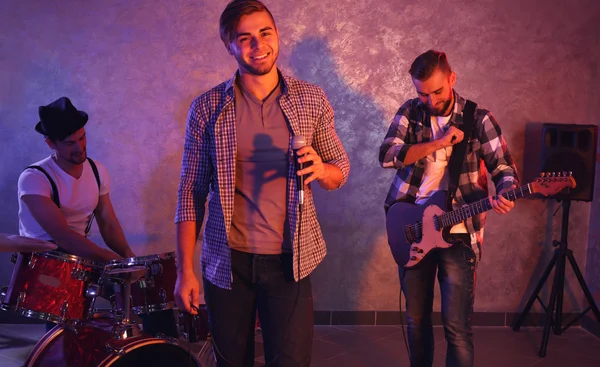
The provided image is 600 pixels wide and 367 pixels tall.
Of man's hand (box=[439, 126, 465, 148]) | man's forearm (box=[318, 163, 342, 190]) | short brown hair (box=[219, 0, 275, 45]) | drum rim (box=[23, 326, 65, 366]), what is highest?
short brown hair (box=[219, 0, 275, 45])

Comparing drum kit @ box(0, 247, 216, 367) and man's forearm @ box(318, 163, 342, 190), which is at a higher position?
man's forearm @ box(318, 163, 342, 190)

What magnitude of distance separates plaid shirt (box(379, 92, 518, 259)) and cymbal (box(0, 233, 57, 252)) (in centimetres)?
177

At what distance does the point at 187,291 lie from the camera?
7.07 feet

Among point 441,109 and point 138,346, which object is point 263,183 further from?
point 441,109

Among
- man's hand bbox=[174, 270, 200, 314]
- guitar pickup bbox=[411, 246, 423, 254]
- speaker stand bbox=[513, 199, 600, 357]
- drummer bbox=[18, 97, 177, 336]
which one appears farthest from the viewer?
speaker stand bbox=[513, 199, 600, 357]

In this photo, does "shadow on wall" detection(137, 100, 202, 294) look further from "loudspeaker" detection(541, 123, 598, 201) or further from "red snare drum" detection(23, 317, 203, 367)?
"loudspeaker" detection(541, 123, 598, 201)

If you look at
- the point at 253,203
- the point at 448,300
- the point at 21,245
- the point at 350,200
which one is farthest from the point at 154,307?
the point at 350,200

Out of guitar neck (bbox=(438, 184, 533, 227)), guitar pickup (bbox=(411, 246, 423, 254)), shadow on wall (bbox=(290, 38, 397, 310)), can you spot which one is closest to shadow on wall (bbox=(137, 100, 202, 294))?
shadow on wall (bbox=(290, 38, 397, 310))

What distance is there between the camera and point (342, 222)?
16.3 feet

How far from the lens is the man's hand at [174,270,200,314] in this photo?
7.06 ft

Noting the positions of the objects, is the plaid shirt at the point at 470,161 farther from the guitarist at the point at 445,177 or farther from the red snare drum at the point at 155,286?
the red snare drum at the point at 155,286

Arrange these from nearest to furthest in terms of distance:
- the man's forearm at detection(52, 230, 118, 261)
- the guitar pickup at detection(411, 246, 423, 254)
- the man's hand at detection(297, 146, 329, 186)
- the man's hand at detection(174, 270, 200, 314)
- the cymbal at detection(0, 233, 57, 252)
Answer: the man's hand at detection(297, 146, 329, 186) < the man's hand at detection(174, 270, 200, 314) < the cymbal at detection(0, 233, 57, 252) < the guitar pickup at detection(411, 246, 423, 254) < the man's forearm at detection(52, 230, 118, 261)

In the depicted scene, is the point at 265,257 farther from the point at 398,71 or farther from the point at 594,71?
the point at 594,71

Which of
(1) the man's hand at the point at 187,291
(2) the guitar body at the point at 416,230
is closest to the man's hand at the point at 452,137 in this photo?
(2) the guitar body at the point at 416,230
